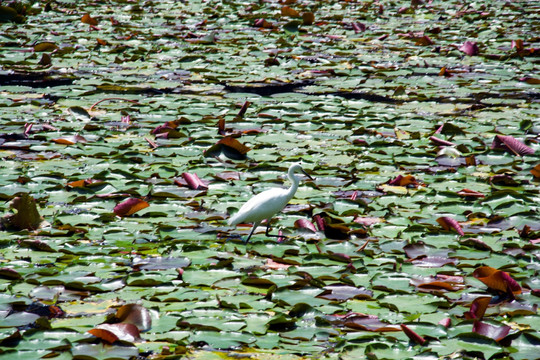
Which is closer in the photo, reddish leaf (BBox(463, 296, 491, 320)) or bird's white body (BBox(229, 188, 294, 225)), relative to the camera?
reddish leaf (BBox(463, 296, 491, 320))

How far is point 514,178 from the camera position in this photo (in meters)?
6.14

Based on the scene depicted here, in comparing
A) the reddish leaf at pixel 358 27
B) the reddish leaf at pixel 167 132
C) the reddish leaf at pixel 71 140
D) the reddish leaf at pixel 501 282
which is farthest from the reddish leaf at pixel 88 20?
the reddish leaf at pixel 501 282

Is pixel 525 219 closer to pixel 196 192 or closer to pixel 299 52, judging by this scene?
pixel 196 192

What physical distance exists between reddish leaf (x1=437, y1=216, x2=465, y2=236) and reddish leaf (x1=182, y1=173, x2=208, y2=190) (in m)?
1.82

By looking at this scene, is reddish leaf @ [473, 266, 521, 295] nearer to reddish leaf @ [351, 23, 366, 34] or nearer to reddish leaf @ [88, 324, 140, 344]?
reddish leaf @ [88, 324, 140, 344]

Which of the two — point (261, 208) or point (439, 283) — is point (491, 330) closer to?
point (439, 283)

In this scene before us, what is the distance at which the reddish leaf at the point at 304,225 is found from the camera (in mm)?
5043

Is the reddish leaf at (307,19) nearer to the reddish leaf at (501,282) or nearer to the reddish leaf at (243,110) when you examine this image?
the reddish leaf at (243,110)

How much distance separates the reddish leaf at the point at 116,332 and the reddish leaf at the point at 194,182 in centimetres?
229

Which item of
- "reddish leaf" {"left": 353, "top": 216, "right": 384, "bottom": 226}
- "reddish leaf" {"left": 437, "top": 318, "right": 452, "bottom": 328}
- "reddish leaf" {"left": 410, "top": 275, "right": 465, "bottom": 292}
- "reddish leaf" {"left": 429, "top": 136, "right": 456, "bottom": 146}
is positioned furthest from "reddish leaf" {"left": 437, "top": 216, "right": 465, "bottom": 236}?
"reddish leaf" {"left": 429, "top": 136, "right": 456, "bottom": 146}

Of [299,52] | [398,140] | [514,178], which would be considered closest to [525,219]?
[514,178]

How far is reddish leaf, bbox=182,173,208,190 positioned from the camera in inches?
229

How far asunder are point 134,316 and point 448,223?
227 centimetres

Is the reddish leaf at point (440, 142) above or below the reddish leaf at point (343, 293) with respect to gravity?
below
